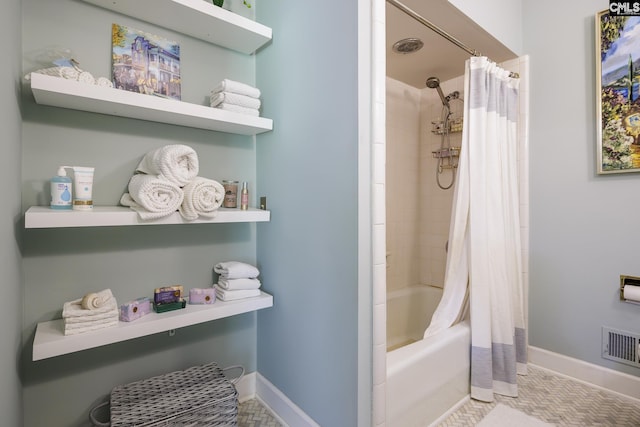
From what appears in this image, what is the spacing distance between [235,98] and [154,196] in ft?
1.90

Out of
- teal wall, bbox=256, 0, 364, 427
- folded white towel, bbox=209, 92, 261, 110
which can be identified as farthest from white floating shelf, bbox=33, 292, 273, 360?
folded white towel, bbox=209, 92, 261, 110

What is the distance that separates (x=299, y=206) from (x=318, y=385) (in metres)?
0.76

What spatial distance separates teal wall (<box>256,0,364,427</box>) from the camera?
1.14 metres

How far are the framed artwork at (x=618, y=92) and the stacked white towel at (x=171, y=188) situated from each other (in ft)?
6.80

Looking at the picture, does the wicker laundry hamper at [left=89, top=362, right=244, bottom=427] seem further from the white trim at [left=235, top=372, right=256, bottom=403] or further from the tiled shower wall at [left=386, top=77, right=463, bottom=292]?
the tiled shower wall at [left=386, top=77, right=463, bottom=292]

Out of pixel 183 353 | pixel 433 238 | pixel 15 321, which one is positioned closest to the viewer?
pixel 15 321

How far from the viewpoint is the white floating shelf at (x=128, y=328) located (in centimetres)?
101

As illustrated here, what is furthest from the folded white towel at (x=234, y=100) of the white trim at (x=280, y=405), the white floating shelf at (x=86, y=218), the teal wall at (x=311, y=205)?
the white trim at (x=280, y=405)

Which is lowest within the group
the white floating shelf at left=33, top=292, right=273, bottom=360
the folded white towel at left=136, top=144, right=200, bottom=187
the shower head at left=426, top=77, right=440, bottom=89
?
the white floating shelf at left=33, top=292, right=273, bottom=360

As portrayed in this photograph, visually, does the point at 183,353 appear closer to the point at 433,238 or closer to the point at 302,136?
the point at 302,136

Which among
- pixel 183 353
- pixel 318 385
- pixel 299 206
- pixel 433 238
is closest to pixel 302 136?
pixel 299 206

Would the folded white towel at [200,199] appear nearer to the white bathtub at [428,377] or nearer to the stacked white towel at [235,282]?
the stacked white towel at [235,282]

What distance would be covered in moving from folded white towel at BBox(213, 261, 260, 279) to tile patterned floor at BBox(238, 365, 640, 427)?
0.68m

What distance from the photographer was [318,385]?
50.6 inches
